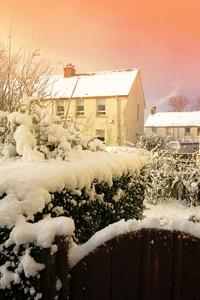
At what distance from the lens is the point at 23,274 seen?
52.8 inches

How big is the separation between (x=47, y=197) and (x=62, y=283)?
525 mm

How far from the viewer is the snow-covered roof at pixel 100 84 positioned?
72.4ft

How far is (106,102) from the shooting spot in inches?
870

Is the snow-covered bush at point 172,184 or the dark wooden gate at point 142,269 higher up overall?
the dark wooden gate at point 142,269

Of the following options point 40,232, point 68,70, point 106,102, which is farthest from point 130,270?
point 68,70

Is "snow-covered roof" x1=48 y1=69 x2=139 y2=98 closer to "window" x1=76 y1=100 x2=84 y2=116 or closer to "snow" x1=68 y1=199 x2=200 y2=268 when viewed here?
"window" x1=76 y1=100 x2=84 y2=116

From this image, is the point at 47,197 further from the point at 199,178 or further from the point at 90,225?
the point at 199,178

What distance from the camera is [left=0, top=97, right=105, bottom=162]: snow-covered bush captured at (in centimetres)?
254

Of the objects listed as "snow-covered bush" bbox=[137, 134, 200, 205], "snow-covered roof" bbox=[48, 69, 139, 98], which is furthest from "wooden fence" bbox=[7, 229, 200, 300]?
"snow-covered roof" bbox=[48, 69, 139, 98]

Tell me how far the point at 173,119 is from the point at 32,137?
116 feet

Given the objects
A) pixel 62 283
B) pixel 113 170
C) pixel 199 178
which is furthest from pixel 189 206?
pixel 62 283

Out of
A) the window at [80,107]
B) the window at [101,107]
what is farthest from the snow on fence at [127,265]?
the window at [80,107]

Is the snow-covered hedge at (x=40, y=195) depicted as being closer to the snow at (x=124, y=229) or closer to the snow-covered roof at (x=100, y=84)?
the snow at (x=124, y=229)

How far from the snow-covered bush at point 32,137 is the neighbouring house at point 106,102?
17.5 m
